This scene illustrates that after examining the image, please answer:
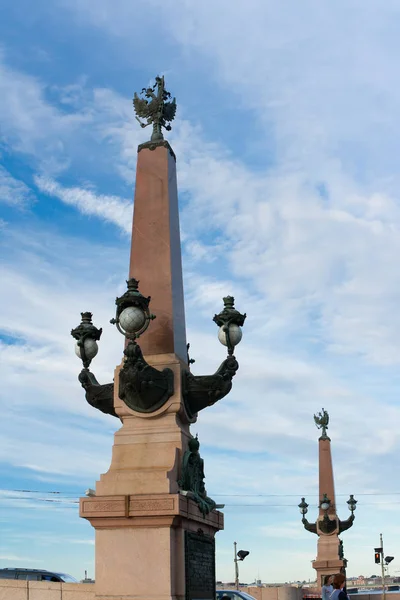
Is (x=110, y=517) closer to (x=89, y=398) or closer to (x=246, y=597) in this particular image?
(x=89, y=398)

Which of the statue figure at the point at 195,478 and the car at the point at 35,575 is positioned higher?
the statue figure at the point at 195,478

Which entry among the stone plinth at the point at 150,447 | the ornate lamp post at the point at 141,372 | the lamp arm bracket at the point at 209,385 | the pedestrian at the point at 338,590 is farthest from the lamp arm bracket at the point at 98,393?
the pedestrian at the point at 338,590

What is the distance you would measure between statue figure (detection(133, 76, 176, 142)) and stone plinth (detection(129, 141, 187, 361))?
1.90 ft

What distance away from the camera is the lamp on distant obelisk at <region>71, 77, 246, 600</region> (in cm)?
1223

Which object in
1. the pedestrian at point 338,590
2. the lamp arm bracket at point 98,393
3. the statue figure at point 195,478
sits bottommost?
the pedestrian at point 338,590

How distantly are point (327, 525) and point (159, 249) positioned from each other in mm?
32263

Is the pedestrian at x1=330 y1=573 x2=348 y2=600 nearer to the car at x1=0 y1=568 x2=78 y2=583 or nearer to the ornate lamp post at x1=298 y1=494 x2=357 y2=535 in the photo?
the car at x1=0 y1=568 x2=78 y2=583

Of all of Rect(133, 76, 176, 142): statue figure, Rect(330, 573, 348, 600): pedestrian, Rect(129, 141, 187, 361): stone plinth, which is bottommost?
Rect(330, 573, 348, 600): pedestrian

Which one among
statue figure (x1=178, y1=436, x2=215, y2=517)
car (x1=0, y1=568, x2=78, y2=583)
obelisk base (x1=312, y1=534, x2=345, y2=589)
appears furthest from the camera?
obelisk base (x1=312, y1=534, x2=345, y2=589)

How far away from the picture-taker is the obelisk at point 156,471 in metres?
12.2

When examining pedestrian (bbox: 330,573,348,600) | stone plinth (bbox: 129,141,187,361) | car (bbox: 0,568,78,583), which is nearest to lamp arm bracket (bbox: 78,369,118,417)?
stone plinth (bbox: 129,141,187,361)

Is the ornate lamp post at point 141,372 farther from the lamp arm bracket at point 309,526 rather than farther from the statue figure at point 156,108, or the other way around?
the lamp arm bracket at point 309,526

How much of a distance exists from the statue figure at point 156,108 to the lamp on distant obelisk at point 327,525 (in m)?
29.7

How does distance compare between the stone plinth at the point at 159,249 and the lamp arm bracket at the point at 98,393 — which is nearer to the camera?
the lamp arm bracket at the point at 98,393
